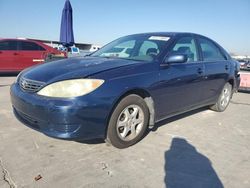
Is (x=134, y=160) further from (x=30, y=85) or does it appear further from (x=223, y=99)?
(x=223, y=99)

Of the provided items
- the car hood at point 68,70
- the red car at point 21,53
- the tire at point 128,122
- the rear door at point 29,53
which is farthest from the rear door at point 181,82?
the rear door at point 29,53

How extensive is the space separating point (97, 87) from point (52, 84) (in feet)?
1.61

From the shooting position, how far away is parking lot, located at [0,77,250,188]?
2.47 metres

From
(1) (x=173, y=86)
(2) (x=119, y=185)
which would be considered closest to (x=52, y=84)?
(2) (x=119, y=185)

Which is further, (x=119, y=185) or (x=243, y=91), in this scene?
(x=243, y=91)

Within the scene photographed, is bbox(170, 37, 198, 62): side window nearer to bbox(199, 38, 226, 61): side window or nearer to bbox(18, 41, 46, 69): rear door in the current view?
bbox(199, 38, 226, 61): side window

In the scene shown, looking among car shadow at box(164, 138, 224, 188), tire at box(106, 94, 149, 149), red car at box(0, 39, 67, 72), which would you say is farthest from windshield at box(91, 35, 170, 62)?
red car at box(0, 39, 67, 72)

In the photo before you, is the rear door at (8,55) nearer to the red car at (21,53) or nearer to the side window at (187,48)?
the red car at (21,53)

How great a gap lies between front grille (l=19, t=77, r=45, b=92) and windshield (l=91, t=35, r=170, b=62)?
1.34 m

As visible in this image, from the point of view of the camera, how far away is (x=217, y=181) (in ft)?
8.31

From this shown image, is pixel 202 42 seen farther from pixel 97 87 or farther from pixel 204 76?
pixel 97 87

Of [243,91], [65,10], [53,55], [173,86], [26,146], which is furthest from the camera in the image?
[65,10]

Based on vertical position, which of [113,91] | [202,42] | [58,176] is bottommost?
[58,176]

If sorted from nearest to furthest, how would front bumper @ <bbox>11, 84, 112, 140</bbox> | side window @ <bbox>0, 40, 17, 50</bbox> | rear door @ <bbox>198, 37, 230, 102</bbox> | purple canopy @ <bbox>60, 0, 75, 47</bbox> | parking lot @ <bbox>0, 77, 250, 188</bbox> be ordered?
parking lot @ <bbox>0, 77, 250, 188</bbox>
front bumper @ <bbox>11, 84, 112, 140</bbox>
rear door @ <bbox>198, 37, 230, 102</bbox>
side window @ <bbox>0, 40, 17, 50</bbox>
purple canopy @ <bbox>60, 0, 75, 47</bbox>
